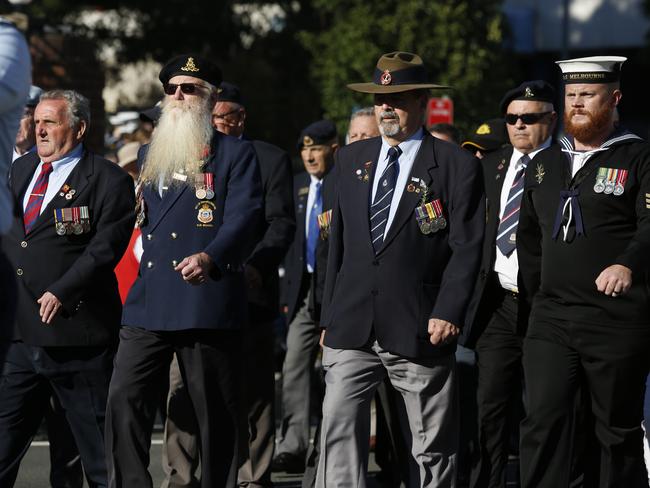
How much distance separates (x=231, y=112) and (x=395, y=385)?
8.87 ft

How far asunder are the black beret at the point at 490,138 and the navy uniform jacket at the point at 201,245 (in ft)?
8.15

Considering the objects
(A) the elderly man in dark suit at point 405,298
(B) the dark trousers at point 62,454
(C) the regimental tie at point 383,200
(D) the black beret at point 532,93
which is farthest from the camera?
(D) the black beret at point 532,93

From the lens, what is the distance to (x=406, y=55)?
730cm

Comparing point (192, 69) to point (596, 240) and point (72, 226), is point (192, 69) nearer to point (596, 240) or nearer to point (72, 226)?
point (72, 226)

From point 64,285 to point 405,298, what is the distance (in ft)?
5.45

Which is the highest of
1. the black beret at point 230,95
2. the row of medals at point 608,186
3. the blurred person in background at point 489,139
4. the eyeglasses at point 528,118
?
the black beret at point 230,95

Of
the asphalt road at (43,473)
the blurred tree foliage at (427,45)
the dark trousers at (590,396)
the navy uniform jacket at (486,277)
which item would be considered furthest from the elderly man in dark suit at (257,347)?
the blurred tree foliage at (427,45)

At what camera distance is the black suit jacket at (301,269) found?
29.5ft

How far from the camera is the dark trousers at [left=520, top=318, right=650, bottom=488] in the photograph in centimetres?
670

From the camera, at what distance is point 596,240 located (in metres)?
6.73

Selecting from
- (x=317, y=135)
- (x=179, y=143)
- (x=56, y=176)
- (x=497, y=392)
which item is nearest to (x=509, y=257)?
(x=497, y=392)

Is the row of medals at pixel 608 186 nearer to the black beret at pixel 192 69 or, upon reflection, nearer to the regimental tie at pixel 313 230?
the black beret at pixel 192 69

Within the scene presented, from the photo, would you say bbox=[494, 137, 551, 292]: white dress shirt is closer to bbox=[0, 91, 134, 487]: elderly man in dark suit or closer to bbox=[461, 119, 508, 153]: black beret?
bbox=[461, 119, 508, 153]: black beret

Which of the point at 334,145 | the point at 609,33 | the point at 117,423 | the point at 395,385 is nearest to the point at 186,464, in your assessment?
the point at 117,423
